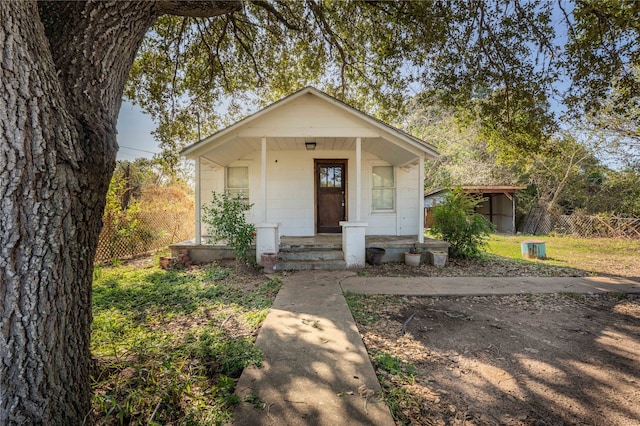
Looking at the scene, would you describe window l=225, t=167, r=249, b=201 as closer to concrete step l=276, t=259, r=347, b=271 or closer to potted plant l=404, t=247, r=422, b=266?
concrete step l=276, t=259, r=347, b=271

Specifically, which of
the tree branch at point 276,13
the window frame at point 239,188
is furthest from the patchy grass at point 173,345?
the tree branch at point 276,13

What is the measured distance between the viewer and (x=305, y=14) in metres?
7.14

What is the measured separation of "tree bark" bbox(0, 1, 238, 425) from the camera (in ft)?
4.54

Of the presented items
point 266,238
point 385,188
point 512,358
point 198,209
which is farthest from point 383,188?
point 512,358

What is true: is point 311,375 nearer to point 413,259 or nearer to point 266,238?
point 266,238

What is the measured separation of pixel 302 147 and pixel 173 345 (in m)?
6.72

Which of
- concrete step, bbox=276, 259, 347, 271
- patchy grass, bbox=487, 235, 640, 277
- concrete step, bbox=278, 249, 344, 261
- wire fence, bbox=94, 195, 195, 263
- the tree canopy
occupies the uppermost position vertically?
the tree canopy

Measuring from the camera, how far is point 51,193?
1.47 meters

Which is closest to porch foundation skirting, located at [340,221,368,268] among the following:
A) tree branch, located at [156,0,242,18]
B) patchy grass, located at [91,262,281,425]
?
patchy grass, located at [91,262,281,425]

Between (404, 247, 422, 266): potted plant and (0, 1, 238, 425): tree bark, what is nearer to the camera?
(0, 1, 238, 425): tree bark

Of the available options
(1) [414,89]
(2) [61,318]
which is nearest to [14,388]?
(2) [61,318]

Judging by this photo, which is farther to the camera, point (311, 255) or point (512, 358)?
point (311, 255)

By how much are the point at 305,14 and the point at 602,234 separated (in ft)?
55.2

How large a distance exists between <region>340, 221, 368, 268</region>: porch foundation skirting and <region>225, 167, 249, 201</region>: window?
3770 mm
